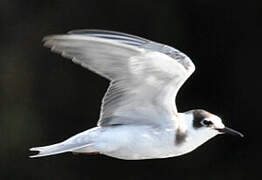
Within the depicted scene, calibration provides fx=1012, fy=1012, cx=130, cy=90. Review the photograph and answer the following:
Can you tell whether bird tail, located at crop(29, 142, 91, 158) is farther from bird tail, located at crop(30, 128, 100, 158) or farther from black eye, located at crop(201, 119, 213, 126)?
black eye, located at crop(201, 119, 213, 126)

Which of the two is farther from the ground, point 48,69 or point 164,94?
point 164,94

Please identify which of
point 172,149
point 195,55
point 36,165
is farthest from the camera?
point 36,165

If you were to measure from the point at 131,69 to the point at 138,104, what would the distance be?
12 centimetres

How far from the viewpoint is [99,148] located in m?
2.03

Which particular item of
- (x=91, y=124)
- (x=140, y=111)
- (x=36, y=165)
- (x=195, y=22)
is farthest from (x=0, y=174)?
(x=140, y=111)

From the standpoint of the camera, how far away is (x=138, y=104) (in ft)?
6.80

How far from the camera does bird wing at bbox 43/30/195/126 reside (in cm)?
186

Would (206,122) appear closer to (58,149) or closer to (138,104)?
(138,104)

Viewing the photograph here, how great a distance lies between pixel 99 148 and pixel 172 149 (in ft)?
0.48

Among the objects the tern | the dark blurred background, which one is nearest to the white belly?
the tern

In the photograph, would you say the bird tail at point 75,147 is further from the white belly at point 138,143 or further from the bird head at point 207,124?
the bird head at point 207,124

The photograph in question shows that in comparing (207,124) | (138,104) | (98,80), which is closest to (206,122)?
(207,124)

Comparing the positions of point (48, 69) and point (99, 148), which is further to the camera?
point (48, 69)

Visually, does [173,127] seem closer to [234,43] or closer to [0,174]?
[234,43]
